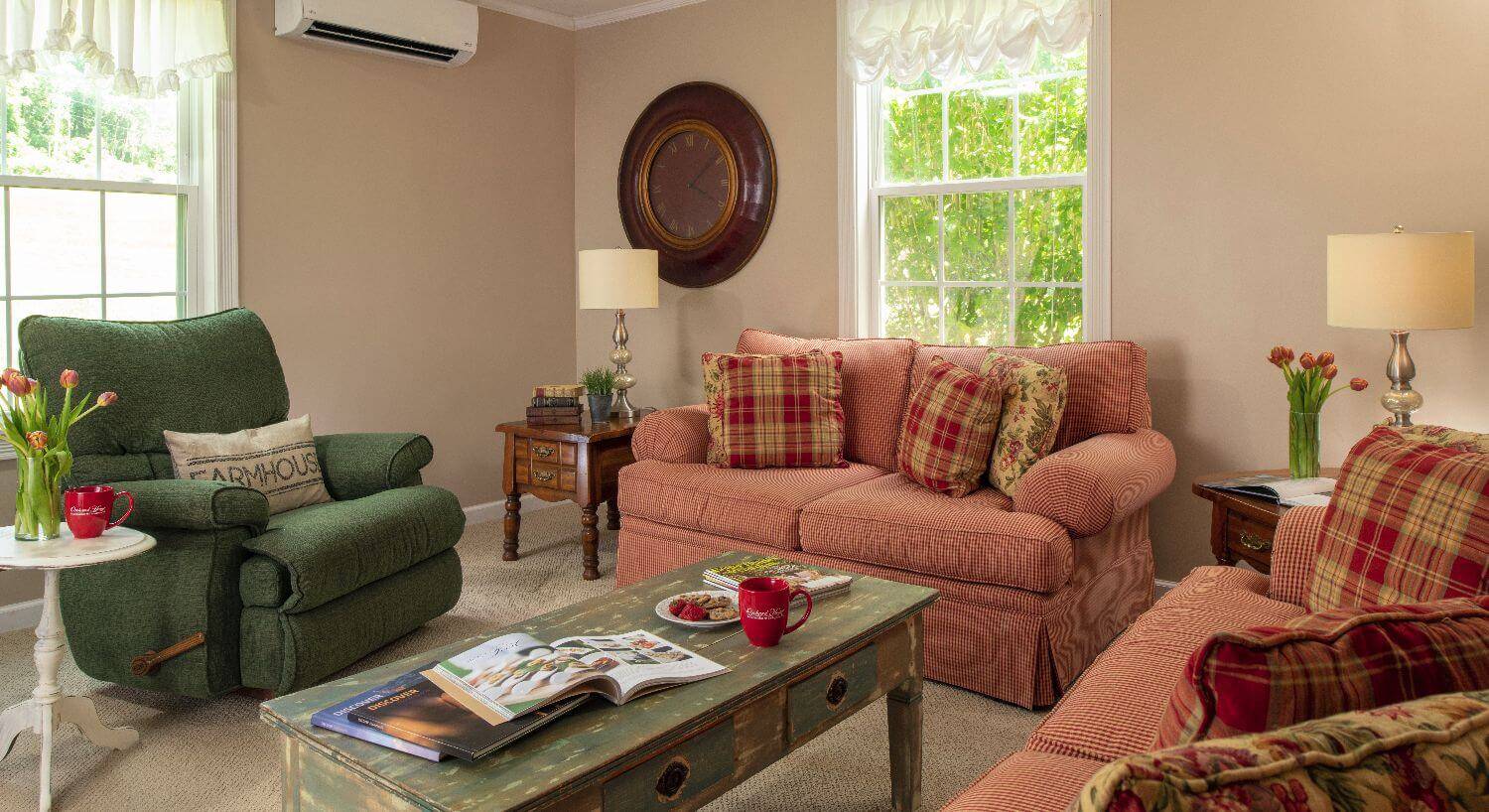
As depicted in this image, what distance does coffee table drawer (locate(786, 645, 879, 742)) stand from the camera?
1920 millimetres

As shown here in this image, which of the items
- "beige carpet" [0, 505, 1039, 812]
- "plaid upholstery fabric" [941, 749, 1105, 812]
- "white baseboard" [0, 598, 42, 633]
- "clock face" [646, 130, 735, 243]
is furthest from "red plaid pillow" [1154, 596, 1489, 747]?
"clock face" [646, 130, 735, 243]

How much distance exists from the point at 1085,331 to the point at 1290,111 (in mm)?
962

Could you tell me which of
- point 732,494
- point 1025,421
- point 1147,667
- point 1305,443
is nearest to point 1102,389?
point 1025,421

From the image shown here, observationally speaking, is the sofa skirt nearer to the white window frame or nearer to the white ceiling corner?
the white window frame

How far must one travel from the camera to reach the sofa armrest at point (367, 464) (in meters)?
3.48

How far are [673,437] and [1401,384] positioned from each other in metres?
2.26

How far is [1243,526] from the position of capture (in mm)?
2859

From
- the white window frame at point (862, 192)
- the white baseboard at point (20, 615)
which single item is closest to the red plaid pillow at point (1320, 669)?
the white window frame at point (862, 192)

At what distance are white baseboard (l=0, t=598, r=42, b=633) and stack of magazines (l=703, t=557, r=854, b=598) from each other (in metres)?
2.60

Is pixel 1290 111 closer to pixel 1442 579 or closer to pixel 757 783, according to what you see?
pixel 1442 579

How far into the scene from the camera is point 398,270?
473 cm

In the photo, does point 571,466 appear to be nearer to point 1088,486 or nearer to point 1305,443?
point 1088,486

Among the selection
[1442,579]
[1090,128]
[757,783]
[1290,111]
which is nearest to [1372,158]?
[1290,111]

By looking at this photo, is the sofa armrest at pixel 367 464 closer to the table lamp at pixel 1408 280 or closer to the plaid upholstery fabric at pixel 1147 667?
the plaid upholstery fabric at pixel 1147 667
